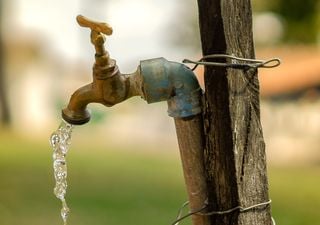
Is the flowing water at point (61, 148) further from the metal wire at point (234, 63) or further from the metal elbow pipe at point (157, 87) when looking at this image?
the metal wire at point (234, 63)

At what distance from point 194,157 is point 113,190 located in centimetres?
824

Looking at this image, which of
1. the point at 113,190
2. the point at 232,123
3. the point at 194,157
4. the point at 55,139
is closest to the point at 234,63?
the point at 232,123

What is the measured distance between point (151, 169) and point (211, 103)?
411 inches

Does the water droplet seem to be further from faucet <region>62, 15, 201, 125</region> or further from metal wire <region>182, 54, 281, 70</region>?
metal wire <region>182, 54, 281, 70</region>

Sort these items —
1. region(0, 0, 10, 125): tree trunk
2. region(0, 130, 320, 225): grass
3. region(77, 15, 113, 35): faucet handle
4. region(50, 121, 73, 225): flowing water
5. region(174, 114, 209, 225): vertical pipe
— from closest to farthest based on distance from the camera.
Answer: region(77, 15, 113, 35): faucet handle
region(174, 114, 209, 225): vertical pipe
region(50, 121, 73, 225): flowing water
region(0, 130, 320, 225): grass
region(0, 0, 10, 125): tree trunk

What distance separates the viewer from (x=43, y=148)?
51.6 ft

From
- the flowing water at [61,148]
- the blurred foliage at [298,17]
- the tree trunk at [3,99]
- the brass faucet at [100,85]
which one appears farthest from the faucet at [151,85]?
the blurred foliage at [298,17]

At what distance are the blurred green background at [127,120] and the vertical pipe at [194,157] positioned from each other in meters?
5.49

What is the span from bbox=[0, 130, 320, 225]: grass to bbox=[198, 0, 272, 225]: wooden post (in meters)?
4.55

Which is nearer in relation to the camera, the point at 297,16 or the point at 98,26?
the point at 98,26

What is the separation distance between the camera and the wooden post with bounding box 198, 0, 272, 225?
2576mm

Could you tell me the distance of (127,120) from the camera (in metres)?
22.8

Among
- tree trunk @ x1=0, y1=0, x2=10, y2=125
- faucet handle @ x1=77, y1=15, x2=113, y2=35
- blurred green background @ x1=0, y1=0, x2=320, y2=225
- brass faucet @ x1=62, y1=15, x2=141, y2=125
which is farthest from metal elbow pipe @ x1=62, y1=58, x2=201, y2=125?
tree trunk @ x1=0, y1=0, x2=10, y2=125

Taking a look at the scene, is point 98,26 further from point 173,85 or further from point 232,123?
point 232,123
